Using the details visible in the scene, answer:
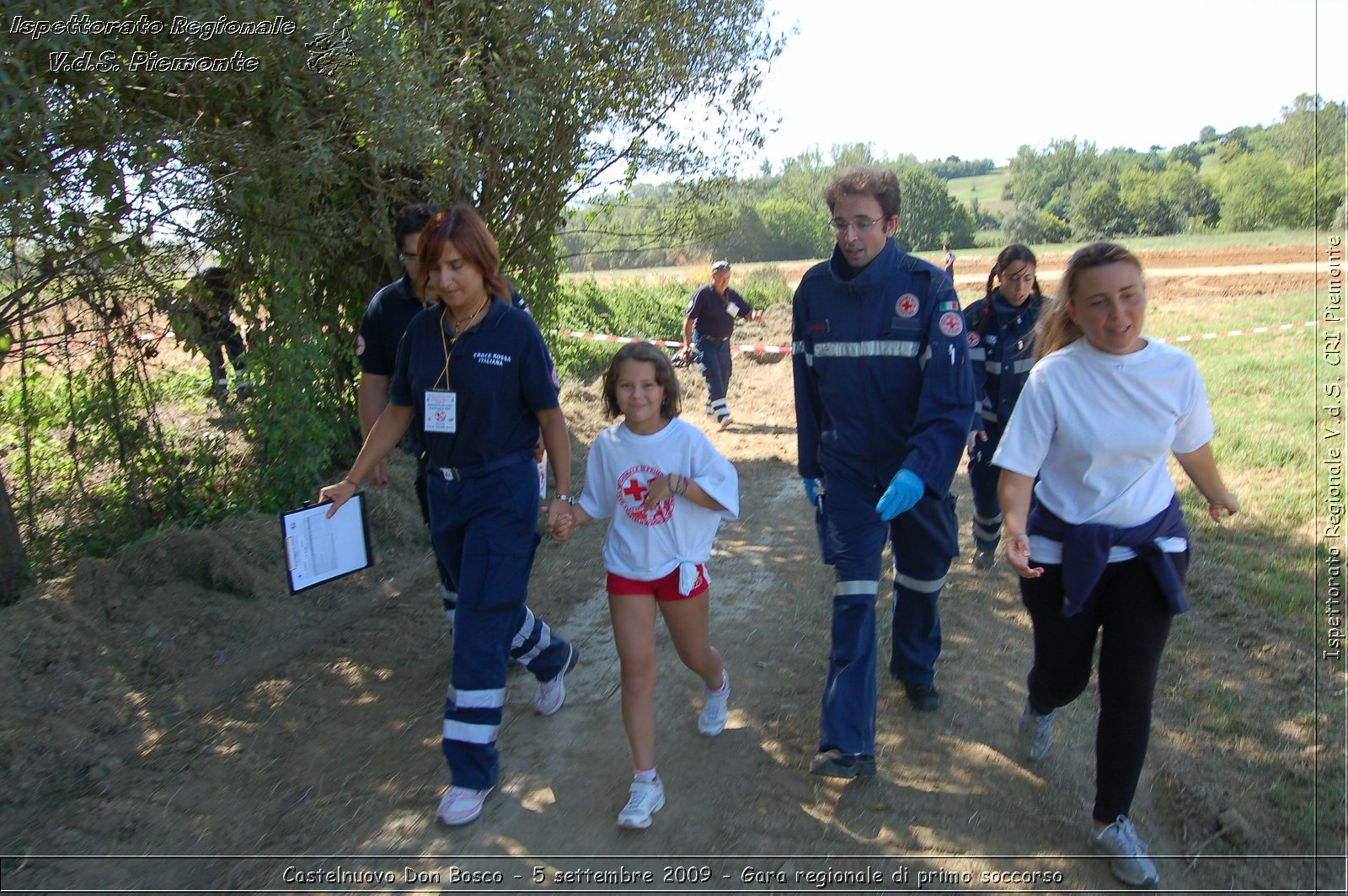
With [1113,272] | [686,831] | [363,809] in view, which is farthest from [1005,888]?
[363,809]

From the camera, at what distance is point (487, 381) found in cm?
371

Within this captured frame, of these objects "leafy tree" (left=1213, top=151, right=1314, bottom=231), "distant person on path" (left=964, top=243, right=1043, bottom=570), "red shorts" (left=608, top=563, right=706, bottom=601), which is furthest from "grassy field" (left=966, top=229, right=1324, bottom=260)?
"red shorts" (left=608, top=563, right=706, bottom=601)

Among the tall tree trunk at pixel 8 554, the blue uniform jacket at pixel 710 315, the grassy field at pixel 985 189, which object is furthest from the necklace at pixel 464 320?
the grassy field at pixel 985 189

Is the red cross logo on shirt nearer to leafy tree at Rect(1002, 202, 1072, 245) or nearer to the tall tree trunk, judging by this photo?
the tall tree trunk

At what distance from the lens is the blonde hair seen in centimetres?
321

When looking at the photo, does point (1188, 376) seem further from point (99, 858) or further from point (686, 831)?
point (99, 858)

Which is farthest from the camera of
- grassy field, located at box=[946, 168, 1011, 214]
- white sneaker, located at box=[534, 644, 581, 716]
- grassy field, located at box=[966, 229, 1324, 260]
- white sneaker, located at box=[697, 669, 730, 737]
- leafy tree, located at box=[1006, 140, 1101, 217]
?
grassy field, located at box=[946, 168, 1011, 214]

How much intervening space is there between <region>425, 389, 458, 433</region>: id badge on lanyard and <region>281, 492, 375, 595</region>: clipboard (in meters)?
0.75

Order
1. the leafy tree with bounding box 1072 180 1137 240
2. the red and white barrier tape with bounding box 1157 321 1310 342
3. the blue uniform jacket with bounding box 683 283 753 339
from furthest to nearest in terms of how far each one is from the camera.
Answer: the leafy tree with bounding box 1072 180 1137 240 < the red and white barrier tape with bounding box 1157 321 1310 342 < the blue uniform jacket with bounding box 683 283 753 339

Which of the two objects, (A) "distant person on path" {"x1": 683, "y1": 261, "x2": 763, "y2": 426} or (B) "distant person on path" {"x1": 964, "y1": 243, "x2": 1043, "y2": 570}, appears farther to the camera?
(A) "distant person on path" {"x1": 683, "y1": 261, "x2": 763, "y2": 426}

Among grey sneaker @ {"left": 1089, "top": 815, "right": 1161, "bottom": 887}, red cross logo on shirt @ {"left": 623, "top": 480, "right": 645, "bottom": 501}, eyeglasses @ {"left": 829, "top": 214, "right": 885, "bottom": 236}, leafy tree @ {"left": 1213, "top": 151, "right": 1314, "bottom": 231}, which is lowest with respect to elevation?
grey sneaker @ {"left": 1089, "top": 815, "right": 1161, "bottom": 887}

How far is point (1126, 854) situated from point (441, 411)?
9.43 ft

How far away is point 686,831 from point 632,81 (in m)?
6.44

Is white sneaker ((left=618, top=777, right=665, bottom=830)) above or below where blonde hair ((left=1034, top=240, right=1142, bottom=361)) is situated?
below
